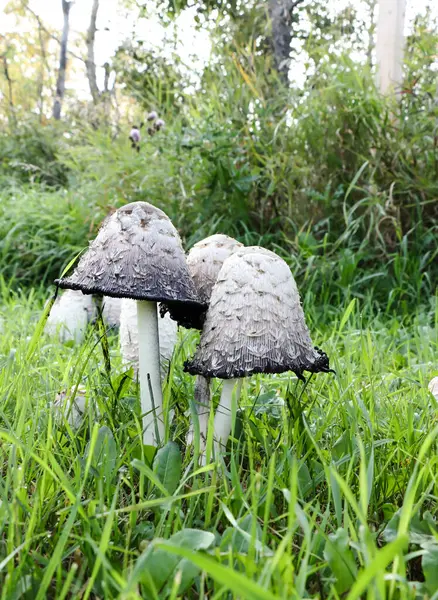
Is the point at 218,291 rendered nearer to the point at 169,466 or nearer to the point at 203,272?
the point at 203,272

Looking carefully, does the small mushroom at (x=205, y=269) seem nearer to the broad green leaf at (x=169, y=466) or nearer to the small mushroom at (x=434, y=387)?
the broad green leaf at (x=169, y=466)

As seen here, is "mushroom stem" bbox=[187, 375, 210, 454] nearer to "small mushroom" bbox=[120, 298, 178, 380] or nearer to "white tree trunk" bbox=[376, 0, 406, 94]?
"small mushroom" bbox=[120, 298, 178, 380]

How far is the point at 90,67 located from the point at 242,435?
16929 millimetres

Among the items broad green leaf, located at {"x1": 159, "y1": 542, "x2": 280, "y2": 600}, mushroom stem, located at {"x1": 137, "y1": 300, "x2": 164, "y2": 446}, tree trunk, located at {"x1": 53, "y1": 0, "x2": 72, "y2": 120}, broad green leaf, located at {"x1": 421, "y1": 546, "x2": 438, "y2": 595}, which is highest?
tree trunk, located at {"x1": 53, "y1": 0, "x2": 72, "y2": 120}

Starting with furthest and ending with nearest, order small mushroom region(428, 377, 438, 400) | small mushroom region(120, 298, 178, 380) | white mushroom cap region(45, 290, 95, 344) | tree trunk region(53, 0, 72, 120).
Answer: tree trunk region(53, 0, 72, 120), white mushroom cap region(45, 290, 95, 344), small mushroom region(120, 298, 178, 380), small mushroom region(428, 377, 438, 400)

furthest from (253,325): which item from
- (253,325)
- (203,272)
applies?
(203,272)

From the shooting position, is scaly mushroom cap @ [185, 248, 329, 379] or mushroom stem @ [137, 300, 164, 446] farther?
mushroom stem @ [137, 300, 164, 446]

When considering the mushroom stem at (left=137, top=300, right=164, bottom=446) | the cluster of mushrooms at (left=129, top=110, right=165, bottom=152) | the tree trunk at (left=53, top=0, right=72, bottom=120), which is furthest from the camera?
the tree trunk at (left=53, top=0, right=72, bottom=120)

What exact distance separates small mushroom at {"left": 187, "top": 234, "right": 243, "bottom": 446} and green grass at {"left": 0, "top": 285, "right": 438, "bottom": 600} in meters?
0.09

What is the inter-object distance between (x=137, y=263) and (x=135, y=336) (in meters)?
0.75

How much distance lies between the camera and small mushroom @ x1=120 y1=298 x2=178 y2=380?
5.87 feet

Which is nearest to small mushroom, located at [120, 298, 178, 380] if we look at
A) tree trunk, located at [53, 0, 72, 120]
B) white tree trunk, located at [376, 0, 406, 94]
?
white tree trunk, located at [376, 0, 406, 94]

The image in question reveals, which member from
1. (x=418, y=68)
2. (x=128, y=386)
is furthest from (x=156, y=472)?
(x=418, y=68)

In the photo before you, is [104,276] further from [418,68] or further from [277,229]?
[418,68]
